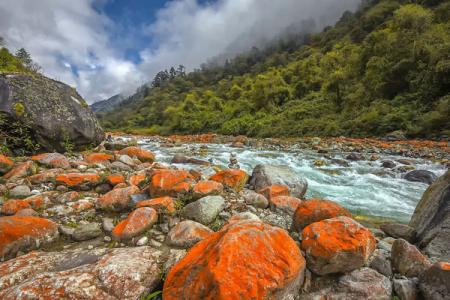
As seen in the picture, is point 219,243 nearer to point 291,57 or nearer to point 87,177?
point 87,177

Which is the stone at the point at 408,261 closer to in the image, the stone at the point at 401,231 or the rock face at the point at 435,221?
the rock face at the point at 435,221

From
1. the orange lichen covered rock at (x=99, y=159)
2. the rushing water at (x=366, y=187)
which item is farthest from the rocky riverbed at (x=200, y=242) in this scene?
the orange lichen covered rock at (x=99, y=159)

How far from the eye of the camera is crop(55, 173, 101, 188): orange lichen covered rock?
4.19m

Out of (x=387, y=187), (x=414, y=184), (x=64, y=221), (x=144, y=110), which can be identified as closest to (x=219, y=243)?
(x=64, y=221)

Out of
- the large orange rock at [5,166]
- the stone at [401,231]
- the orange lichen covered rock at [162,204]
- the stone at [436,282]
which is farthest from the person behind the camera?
the large orange rock at [5,166]

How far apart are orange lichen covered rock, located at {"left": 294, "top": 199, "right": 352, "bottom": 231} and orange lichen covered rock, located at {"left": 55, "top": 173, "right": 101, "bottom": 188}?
3629mm

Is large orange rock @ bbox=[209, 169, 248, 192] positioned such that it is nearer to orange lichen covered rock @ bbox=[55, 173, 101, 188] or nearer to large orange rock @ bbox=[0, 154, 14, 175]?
orange lichen covered rock @ bbox=[55, 173, 101, 188]

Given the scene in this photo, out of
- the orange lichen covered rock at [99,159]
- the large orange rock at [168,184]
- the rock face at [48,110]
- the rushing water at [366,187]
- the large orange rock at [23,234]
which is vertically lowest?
the rushing water at [366,187]

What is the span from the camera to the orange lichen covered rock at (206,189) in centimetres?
374

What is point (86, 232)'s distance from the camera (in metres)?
2.89

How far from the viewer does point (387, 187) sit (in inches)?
283

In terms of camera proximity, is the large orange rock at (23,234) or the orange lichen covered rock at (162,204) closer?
the large orange rock at (23,234)

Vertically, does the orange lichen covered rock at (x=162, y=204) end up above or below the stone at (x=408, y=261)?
above

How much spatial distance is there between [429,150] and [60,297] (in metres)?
16.0
